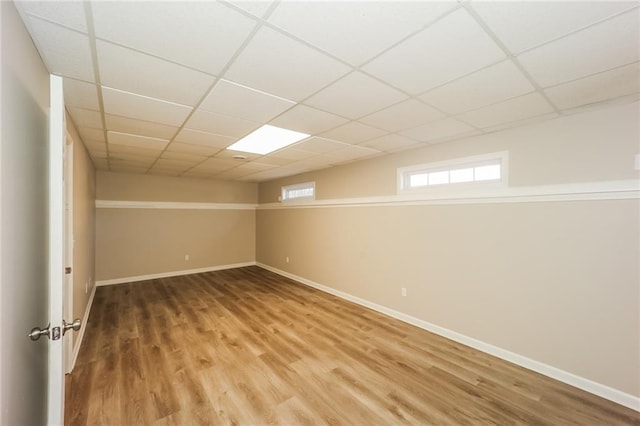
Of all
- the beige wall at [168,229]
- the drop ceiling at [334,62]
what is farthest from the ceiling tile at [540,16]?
the beige wall at [168,229]

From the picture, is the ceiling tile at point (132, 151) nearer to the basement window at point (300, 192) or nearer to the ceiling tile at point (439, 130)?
the basement window at point (300, 192)

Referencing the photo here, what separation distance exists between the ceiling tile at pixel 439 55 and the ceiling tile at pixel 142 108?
165 cm

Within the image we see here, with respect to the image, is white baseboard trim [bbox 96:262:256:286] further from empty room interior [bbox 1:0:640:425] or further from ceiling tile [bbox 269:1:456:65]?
ceiling tile [bbox 269:1:456:65]

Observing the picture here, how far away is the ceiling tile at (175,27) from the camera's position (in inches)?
44.5

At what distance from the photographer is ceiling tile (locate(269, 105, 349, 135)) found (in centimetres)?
227

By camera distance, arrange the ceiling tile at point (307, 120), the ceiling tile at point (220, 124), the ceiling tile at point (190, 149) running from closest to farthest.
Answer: the ceiling tile at point (307, 120)
the ceiling tile at point (220, 124)
the ceiling tile at point (190, 149)

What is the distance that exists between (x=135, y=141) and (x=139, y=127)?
2.10 feet

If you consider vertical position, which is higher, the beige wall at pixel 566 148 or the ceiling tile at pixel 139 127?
the ceiling tile at pixel 139 127

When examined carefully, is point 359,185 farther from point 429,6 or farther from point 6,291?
point 6,291

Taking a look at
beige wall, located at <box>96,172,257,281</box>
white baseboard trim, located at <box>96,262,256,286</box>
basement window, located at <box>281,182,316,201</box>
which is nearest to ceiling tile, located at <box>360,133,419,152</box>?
basement window, located at <box>281,182,316,201</box>

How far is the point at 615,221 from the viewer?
6.92 ft

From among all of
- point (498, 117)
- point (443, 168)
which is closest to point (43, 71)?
point (498, 117)

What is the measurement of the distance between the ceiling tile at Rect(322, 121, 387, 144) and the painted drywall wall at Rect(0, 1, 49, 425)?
85.0 inches

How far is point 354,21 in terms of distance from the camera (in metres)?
1.21
